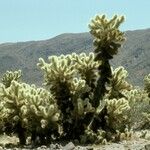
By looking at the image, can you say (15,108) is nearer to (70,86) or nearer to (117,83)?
(70,86)

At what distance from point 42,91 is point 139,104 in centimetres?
769

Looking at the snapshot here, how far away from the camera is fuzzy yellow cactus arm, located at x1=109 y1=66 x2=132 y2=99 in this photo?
23908 mm

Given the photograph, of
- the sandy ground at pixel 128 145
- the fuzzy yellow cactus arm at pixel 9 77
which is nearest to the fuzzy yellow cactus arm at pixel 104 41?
the sandy ground at pixel 128 145

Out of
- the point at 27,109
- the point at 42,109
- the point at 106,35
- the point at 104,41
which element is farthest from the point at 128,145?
the point at 106,35

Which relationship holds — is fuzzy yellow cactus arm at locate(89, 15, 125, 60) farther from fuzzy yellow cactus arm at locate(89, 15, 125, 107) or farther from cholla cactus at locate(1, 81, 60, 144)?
cholla cactus at locate(1, 81, 60, 144)

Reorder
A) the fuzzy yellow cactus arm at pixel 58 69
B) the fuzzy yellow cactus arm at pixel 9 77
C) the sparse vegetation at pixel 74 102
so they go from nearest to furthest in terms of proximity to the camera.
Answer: the fuzzy yellow cactus arm at pixel 58 69 < the sparse vegetation at pixel 74 102 < the fuzzy yellow cactus arm at pixel 9 77

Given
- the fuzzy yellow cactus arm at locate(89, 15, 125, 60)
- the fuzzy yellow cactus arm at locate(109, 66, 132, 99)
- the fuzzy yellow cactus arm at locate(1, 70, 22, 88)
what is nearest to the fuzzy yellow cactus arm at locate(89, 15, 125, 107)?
the fuzzy yellow cactus arm at locate(89, 15, 125, 60)

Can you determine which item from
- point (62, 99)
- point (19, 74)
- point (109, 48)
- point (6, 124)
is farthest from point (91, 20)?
point (19, 74)

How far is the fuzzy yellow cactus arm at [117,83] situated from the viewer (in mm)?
23908

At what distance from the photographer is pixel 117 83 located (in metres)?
24.0

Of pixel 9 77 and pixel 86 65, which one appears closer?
pixel 86 65

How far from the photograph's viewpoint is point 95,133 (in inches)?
877

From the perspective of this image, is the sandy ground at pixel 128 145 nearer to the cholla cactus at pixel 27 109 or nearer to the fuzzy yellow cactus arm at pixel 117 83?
the cholla cactus at pixel 27 109

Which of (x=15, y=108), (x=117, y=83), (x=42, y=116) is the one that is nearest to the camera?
(x=42, y=116)
